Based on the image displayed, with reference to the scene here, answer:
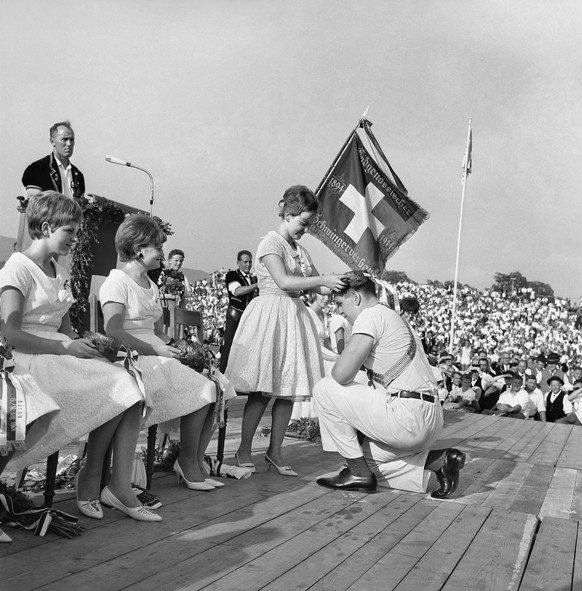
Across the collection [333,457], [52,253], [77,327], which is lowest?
[333,457]

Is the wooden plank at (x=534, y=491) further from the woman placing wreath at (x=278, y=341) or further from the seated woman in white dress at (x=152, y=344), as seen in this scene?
the seated woman in white dress at (x=152, y=344)

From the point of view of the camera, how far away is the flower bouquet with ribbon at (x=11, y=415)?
2410 mm

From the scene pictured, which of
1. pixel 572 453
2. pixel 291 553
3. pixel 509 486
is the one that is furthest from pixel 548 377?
pixel 291 553

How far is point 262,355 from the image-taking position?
4465 millimetres

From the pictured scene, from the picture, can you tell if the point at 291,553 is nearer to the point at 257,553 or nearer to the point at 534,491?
the point at 257,553

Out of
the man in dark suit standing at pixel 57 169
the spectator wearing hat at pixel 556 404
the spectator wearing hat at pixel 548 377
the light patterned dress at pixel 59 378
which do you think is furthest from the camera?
the spectator wearing hat at pixel 548 377

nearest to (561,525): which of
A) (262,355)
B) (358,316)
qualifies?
(358,316)

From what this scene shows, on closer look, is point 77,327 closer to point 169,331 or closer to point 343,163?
point 169,331

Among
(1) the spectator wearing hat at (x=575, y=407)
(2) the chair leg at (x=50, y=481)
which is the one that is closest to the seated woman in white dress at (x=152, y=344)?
(2) the chair leg at (x=50, y=481)

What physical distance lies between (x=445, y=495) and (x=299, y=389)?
3.51 feet

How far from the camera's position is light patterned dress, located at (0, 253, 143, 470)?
2.88 meters

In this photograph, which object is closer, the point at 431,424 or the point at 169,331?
the point at 431,424

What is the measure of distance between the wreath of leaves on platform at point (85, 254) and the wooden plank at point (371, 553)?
2284mm

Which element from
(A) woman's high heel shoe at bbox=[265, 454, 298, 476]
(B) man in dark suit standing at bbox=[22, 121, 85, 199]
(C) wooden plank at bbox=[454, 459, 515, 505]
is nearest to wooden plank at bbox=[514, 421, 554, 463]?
(C) wooden plank at bbox=[454, 459, 515, 505]
